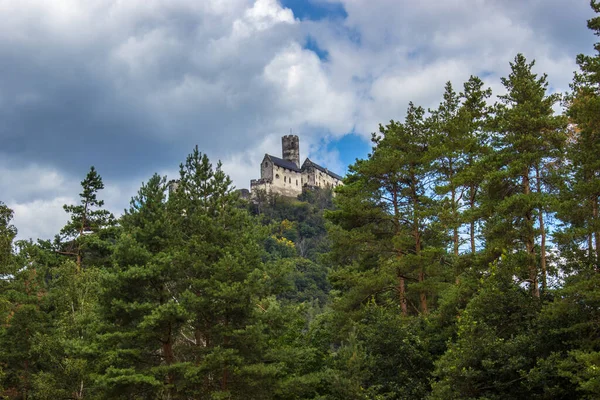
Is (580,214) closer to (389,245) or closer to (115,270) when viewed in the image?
(389,245)

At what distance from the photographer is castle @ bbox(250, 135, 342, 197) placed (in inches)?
5000

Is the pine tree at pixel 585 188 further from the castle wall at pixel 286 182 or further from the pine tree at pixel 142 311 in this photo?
the castle wall at pixel 286 182

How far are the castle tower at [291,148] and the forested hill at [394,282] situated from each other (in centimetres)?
12032

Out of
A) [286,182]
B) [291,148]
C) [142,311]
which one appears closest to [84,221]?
[142,311]

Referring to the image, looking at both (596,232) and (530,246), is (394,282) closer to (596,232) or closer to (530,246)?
(530,246)

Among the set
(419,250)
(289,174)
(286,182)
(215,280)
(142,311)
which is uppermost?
(289,174)

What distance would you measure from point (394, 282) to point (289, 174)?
4305 inches

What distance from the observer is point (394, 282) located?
76.0 ft

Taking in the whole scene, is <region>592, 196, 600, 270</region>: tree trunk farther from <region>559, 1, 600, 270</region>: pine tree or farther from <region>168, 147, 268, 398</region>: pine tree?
Result: <region>168, 147, 268, 398</region>: pine tree

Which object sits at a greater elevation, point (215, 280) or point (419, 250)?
point (419, 250)

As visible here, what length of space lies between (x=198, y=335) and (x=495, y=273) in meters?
10.6

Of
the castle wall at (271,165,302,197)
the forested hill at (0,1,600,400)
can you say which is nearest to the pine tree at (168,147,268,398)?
the forested hill at (0,1,600,400)

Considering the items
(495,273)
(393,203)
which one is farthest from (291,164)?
(495,273)

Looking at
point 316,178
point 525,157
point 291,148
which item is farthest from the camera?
point 291,148
